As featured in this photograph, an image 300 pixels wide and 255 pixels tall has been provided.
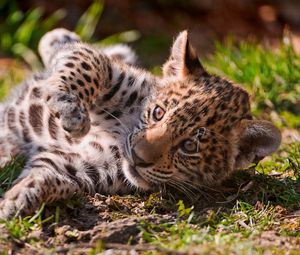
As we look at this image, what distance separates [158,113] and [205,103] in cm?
38

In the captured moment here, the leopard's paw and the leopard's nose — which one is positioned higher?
the leopard's paw

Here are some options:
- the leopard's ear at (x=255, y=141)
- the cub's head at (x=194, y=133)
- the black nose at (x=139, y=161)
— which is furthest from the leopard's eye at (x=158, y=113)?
the leopard's ear at (x=255, y=141)

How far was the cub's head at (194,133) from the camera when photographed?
18.5 feet

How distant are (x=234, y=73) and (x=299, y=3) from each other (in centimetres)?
612

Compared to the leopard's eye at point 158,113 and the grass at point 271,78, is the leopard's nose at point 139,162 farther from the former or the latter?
the grass at point 271,78

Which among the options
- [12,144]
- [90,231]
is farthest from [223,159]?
[12,144]

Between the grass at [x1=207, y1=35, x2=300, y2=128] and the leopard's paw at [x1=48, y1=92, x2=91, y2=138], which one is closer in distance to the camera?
the leopard's paw at [x1=48, y1=92, x2=91, y2=138]

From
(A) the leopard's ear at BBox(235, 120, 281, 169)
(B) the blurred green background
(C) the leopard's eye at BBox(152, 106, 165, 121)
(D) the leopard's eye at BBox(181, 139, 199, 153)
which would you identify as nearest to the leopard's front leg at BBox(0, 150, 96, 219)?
(C) the leopard's eye at BBox(152, 106, 165, 121)

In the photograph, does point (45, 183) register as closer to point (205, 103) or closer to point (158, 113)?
point (158, 113)

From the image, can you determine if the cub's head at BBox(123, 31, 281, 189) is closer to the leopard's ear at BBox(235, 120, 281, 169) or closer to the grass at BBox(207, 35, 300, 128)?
the leopard's ear at BBox(235, 120, 281, 169)

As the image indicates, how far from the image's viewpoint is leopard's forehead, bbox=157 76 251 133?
577 centimetres

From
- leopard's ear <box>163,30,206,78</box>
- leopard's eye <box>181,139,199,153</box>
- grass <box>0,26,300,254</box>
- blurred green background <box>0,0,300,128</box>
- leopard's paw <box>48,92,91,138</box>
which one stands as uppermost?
blurred green background <box>0,0,300,128</box>

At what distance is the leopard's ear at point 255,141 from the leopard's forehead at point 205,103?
0.12 meters

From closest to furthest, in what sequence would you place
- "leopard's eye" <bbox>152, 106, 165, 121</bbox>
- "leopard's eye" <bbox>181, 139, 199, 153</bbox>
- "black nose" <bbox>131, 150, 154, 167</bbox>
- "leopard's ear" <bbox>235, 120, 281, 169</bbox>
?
1. "black nose" <bbox>131, 150, 154, 167</bbox>
2. "leopard's eye" <bbox>181, 139, 199, 153</bbox>
3. "leopard's eye" <bbox>152, 106, 165, 121</bbox>
4. "leopard's ear" <bbox>235, 120, 281, 169</bbox>
